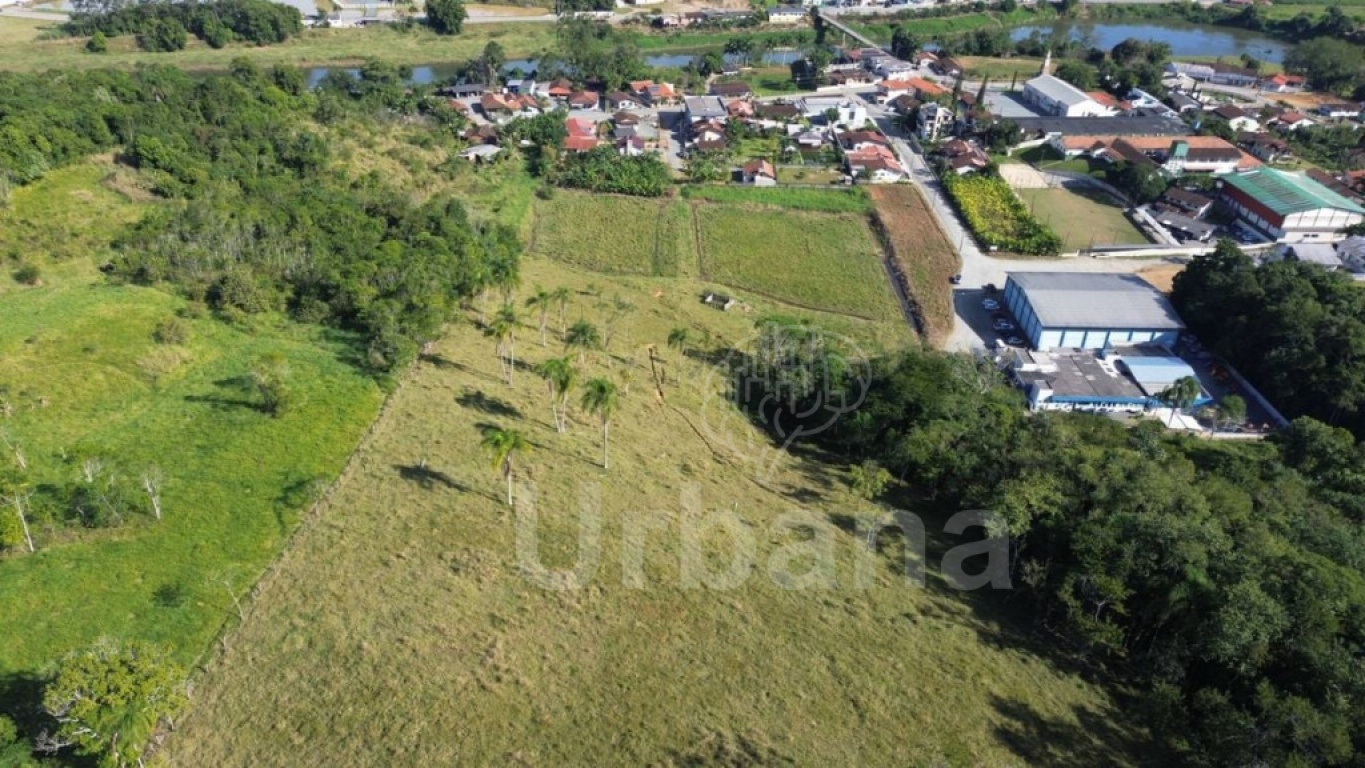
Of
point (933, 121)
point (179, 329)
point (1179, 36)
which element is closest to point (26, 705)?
point (179, 329)

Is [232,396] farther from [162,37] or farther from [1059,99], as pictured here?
[162,37]

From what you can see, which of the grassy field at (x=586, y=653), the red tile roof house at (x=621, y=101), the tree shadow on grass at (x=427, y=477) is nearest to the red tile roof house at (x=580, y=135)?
the red tile roof house at (x=621, y=101)

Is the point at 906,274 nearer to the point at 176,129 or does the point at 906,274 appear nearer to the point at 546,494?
the point at 546,494

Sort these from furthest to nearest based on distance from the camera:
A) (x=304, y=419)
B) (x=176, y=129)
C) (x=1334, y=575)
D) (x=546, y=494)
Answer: (x=176, y=129) < (x=304, y=419) < (x=546, y=494) < (x=1334, y=575)

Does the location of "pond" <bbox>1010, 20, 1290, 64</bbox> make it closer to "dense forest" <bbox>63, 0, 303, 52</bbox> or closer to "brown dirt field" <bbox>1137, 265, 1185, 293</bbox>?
"brown dirt field" <bbox>1137, 265, 1185, 293</bbox>

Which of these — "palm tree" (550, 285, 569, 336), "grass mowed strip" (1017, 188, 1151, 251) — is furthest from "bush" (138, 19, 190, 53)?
"grass mowed strip" (1017, 188, 1151, 251)

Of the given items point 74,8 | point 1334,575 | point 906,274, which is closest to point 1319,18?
point 906,274
